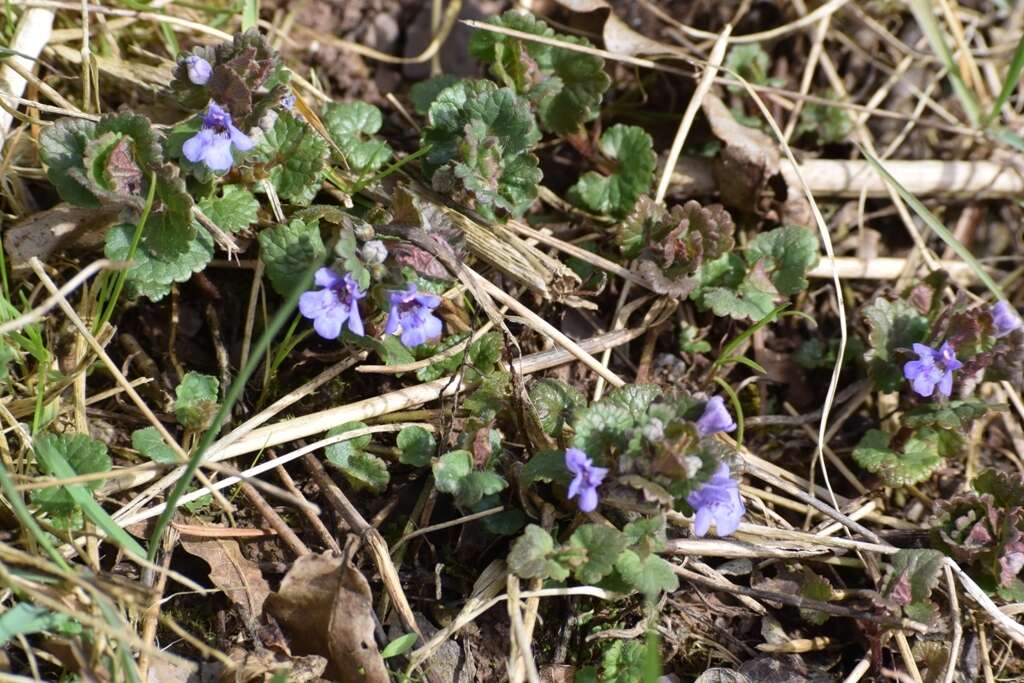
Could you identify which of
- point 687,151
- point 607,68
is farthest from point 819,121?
point 607,68

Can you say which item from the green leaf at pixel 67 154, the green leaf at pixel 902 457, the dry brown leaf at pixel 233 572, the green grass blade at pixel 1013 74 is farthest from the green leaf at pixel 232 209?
the green grass blade at pixel 1013 74

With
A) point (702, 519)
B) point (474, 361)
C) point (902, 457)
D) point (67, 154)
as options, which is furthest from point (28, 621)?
point (902, 457)

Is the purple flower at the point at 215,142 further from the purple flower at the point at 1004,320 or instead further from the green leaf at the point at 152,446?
the purple flower at the point at 1004,320

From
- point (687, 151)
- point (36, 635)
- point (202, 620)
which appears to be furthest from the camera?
point (687, 151)

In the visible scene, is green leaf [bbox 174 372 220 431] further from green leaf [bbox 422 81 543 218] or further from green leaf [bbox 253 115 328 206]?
green leaf [bbox 422 81 543 218]

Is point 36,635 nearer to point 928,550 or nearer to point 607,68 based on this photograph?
point 928,550

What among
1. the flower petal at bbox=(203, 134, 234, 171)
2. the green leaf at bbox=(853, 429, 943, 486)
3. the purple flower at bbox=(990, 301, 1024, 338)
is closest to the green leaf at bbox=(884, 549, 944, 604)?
the green leaf at bbox=(853, 429, 943, 486)
